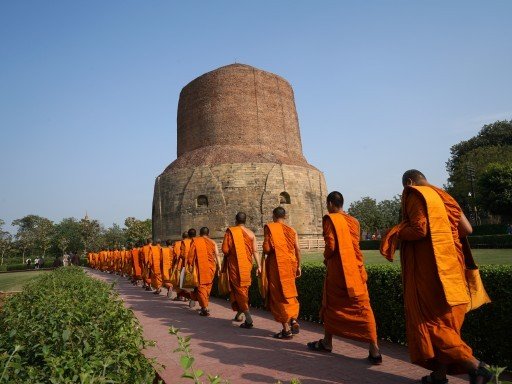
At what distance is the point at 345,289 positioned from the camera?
4.29 m

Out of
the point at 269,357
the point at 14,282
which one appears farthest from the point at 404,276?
the point at 14,282

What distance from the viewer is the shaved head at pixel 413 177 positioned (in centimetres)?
367

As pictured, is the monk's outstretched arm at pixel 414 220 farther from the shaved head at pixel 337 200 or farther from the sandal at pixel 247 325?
the sandal at pixel 247 325

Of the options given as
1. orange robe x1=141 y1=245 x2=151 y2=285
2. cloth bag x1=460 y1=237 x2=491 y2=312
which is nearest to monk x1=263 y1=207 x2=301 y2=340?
cloth bag x1=460 y1=237 x2=491 y2=312

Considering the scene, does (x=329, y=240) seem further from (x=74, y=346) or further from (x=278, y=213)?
(x=74, y=346)

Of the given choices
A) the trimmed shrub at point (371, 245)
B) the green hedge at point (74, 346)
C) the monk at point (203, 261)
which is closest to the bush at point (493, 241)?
the trimmed shrub at point (371, 245)

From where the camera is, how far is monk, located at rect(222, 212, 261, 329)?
6.44 m

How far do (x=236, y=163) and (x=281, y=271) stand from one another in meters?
20.7

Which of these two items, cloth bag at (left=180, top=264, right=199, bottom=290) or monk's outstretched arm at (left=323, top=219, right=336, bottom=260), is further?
cloth bag at (left=180, top=264, right=199, bottom=290)

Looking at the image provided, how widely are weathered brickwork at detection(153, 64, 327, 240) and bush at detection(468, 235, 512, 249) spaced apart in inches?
384

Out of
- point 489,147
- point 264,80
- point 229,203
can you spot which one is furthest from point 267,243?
point 489,147

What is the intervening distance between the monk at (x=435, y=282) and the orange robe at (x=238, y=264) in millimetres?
3337

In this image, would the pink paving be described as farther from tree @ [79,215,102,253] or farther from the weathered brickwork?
tree @ [79,215,102,253]

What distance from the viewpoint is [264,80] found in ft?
98.9
